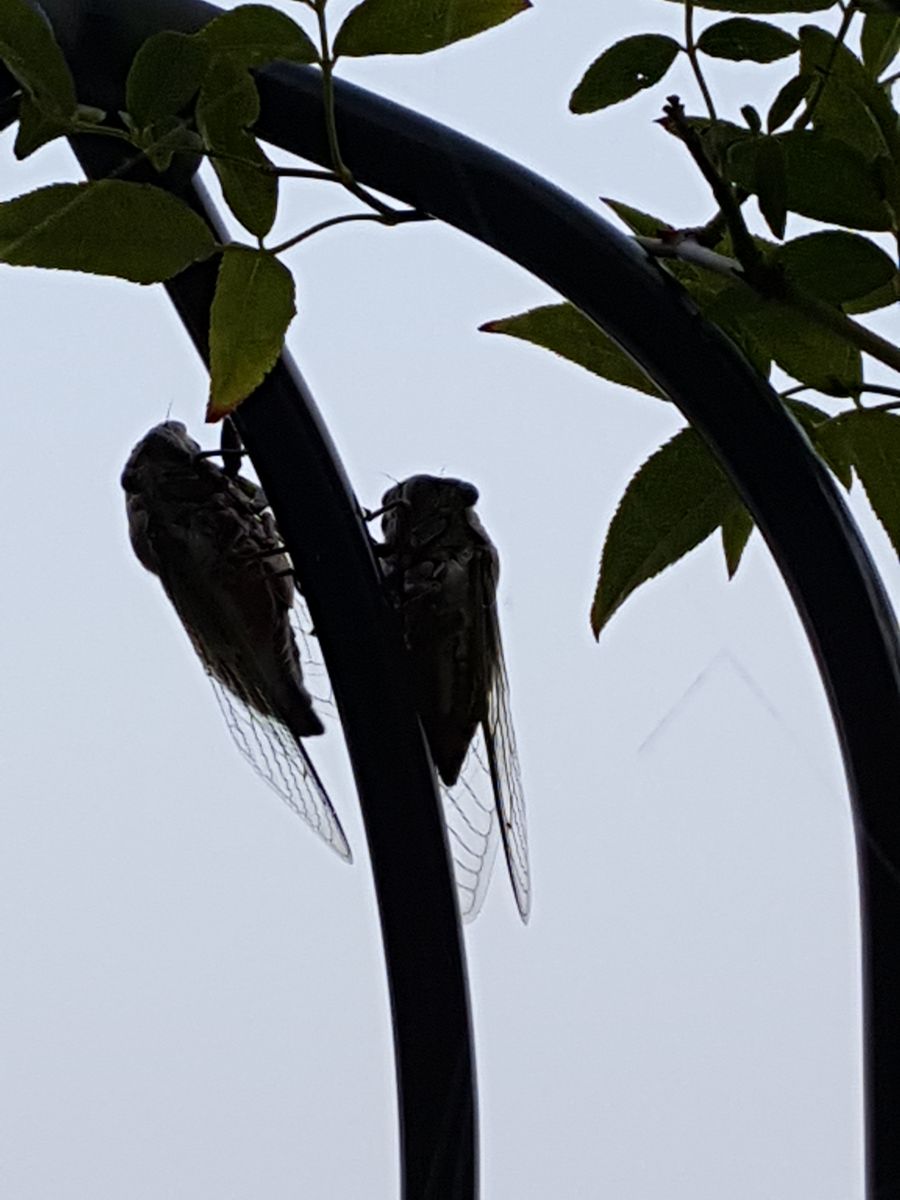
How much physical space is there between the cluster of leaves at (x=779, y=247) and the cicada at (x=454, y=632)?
0.39 feet

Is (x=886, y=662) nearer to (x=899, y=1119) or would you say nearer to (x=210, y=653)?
(x=899, y=1119)

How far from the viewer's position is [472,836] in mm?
679

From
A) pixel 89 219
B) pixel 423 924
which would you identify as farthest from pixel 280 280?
pixel 423 924

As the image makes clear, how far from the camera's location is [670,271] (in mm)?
461

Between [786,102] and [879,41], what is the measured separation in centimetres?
6

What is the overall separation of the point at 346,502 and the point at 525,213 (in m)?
0.12

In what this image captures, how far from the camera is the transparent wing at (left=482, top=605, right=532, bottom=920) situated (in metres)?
0.58

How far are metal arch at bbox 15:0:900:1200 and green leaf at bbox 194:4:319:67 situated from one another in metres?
0.04


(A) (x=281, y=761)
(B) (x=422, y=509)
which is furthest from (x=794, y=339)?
(A) (x=281, y=761)

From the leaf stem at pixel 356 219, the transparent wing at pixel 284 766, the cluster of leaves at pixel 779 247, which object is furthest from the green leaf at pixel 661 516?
the transparent wing at pixel 284 766

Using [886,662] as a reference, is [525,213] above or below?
above

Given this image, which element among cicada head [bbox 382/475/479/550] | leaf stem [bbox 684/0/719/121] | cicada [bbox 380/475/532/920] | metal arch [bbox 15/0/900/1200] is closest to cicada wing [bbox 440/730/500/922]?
cicada [bbox 380/475/532/920]

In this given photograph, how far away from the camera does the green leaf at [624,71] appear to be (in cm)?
44

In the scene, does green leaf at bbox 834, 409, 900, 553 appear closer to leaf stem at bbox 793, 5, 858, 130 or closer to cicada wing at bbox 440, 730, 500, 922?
leaf stem at bbox 793, 5, 858, 130
